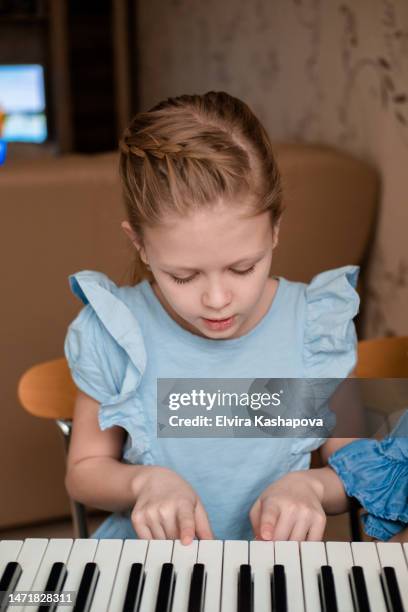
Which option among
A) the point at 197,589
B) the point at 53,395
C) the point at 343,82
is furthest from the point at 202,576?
the point at 343,82

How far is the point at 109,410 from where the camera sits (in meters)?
1.28

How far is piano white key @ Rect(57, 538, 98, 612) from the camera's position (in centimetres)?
90

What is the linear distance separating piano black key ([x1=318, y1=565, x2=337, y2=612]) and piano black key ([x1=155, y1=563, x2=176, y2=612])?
161 millimetres

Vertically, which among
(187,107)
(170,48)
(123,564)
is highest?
(187,107)

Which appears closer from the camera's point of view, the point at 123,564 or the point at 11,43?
the point at 123,564

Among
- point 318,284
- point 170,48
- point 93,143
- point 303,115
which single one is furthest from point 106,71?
point 318,284

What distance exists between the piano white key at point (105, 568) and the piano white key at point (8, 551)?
0.09m

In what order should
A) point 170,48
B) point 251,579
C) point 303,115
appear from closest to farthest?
point 251,579, point 303,115, point 170,48

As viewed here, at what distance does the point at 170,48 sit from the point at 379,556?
4.02m

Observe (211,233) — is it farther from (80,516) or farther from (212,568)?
(80,516)

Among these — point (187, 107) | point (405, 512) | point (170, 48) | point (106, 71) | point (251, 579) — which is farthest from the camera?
point (106, 71)

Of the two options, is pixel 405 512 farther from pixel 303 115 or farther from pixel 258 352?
pixel 303 115

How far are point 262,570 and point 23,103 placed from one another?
518cm

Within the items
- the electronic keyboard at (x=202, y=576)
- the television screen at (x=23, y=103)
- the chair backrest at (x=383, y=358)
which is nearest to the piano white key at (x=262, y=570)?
the electronic keyboard at (x=202, y=576)
